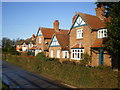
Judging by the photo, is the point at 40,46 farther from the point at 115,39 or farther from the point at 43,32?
the point at 115,39

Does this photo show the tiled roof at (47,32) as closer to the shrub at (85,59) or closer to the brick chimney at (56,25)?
the brick chimney at (56,25)

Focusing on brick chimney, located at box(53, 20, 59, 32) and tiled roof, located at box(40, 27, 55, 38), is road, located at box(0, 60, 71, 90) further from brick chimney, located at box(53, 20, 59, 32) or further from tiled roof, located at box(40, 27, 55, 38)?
brick chimney, located at box(53, 20, 59, 32)

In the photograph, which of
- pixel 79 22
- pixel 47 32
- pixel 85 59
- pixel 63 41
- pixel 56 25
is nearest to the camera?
pixel 85 59

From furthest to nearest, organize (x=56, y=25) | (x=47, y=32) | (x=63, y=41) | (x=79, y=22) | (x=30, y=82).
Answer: (x=56, y=25), (x=47, y=32), (x=63, y=41), (x=79, y=22), (x=30, y=82)

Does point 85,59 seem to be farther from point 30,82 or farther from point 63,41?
point 30,82

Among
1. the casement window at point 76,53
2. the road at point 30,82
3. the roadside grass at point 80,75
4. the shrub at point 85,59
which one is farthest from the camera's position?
the casement window at point 76,53

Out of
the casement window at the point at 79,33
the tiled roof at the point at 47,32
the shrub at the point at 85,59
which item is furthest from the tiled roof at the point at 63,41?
the tiled roof at the point at 47,32

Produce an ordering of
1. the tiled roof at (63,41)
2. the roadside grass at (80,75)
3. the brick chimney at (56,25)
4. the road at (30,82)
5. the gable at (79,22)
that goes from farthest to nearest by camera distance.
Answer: the brick chimney at (56,25)
the tiled roof at (63,41)
the gable at (79,22)
the road at (30,82)
the roadside grass at (80,75)

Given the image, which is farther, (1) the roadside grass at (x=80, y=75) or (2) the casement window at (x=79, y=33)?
(2) the casement window at (x=79, y=33)

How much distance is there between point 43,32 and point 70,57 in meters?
17.2

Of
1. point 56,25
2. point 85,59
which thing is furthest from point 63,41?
point 56,25

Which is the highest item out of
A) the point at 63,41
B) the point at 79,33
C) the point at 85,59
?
the point at 79,33

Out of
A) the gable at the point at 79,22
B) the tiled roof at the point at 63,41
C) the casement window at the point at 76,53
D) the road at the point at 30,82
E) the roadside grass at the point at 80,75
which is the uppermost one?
the gable at the point at 79,22

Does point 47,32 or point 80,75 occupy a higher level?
point 47,32
